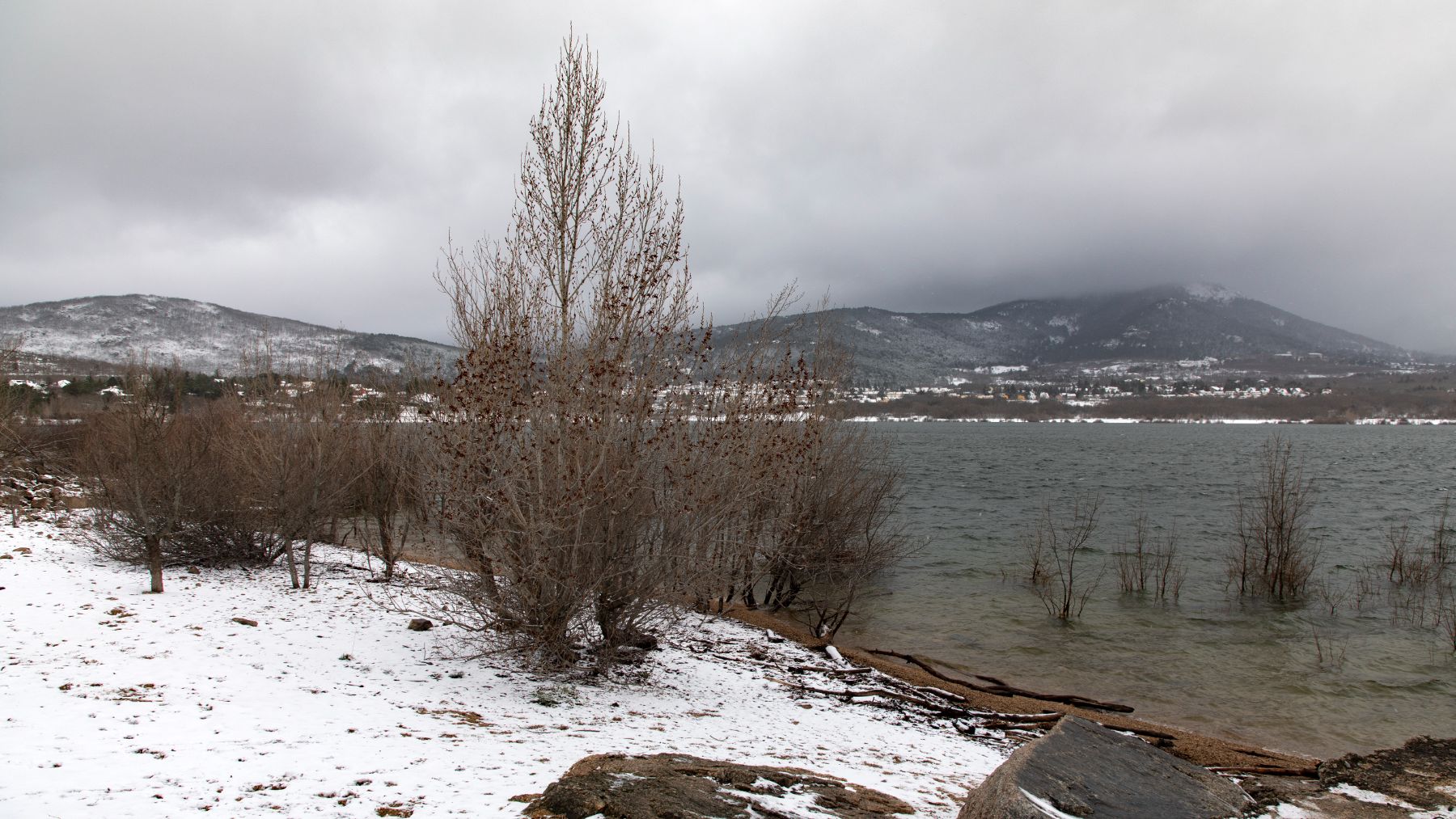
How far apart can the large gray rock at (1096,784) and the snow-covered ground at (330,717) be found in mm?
1003

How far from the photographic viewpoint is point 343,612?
37.7ft

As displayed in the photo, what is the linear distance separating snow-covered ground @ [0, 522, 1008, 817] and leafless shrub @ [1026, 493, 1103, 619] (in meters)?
9.03

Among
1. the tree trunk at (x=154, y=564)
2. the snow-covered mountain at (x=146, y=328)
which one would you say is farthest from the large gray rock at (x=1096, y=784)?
the snow-covered mountain at (x=146, y=328)

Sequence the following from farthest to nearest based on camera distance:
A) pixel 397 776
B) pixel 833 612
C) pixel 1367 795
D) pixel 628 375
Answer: pixel 833 612, pixel 628 375, pixel 1367 795, pixel 397 776

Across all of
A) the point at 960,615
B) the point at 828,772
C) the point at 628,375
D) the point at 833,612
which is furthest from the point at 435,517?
the point at 960,615

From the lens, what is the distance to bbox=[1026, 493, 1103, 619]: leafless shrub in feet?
59.6

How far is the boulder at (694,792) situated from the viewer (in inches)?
171

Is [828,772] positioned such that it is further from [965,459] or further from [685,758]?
[965,459]

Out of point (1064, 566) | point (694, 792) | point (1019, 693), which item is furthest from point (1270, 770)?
point (1064, 566)

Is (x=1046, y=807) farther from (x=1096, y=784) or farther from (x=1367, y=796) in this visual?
(x=1367, y=796)

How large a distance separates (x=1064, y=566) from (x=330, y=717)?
2232 cm

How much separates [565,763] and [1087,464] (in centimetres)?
6875

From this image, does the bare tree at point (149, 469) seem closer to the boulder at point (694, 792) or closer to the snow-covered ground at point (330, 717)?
the snow-covered ground at point (330, 717)

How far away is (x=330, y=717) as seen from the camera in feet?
21.9
